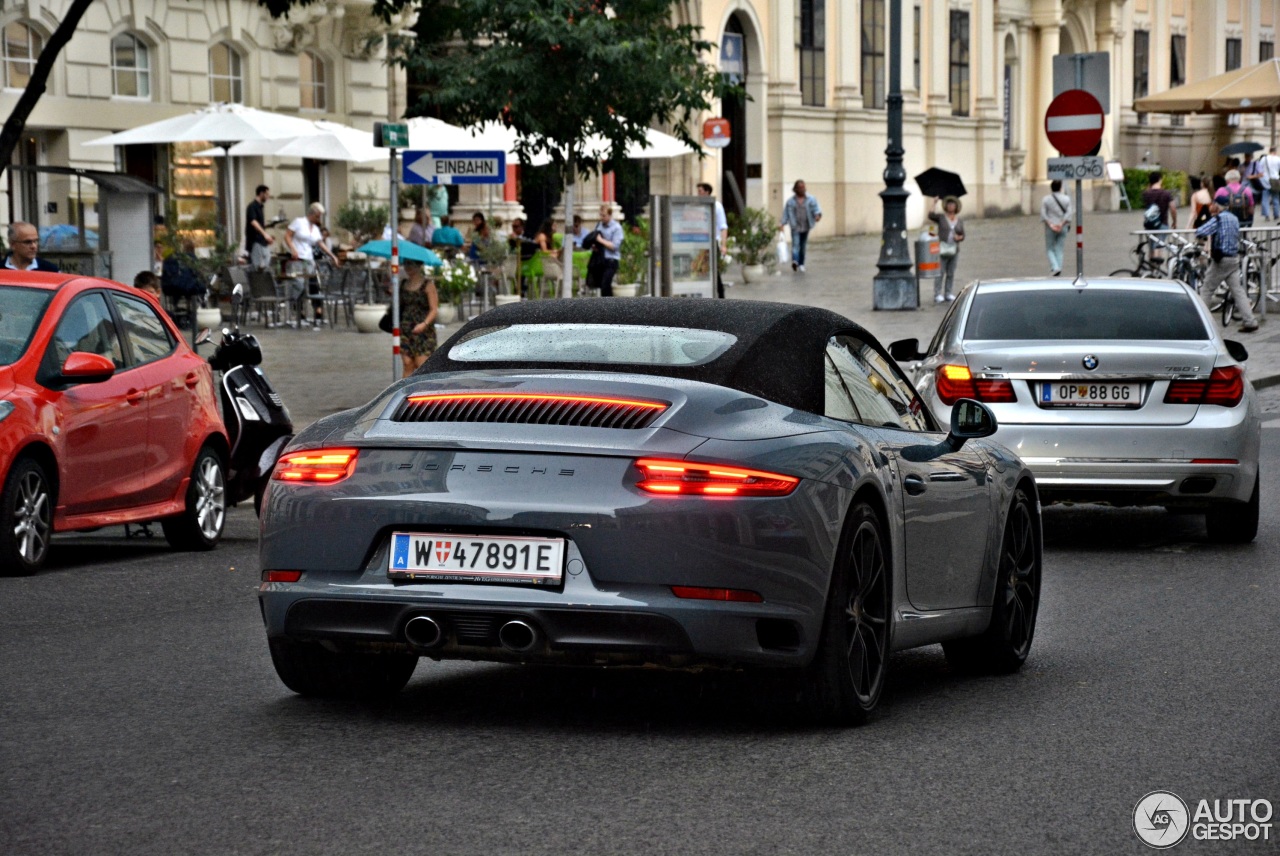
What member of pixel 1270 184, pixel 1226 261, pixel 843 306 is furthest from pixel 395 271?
pixel 1270 184

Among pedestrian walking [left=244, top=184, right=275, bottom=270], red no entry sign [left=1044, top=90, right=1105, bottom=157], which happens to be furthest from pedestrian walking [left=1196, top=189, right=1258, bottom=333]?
pedestrian walking [left=244, top=184, right=275, bottom=270]

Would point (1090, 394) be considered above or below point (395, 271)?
below

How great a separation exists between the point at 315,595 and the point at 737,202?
4821 centimetres

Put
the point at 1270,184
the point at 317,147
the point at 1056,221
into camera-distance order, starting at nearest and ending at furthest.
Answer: the point at 317,147
the point at 1056,221
the point at 1270,184

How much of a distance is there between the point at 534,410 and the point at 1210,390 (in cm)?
651

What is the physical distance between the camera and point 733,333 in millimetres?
6895

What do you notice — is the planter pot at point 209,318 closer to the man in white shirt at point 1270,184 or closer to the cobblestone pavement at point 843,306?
the cobblestone pavement at point 843,306

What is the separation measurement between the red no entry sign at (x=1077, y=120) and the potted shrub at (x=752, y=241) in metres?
18.5

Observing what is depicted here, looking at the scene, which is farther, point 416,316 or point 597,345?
point 416,316

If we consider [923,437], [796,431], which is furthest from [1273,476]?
[796,431]

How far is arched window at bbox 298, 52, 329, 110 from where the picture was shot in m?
38.7

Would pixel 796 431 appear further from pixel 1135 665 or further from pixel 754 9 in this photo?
pixel 754 9

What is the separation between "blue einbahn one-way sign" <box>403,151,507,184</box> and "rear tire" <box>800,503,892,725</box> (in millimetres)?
14949

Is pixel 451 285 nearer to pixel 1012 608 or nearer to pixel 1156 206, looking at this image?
pixel 1156 206
